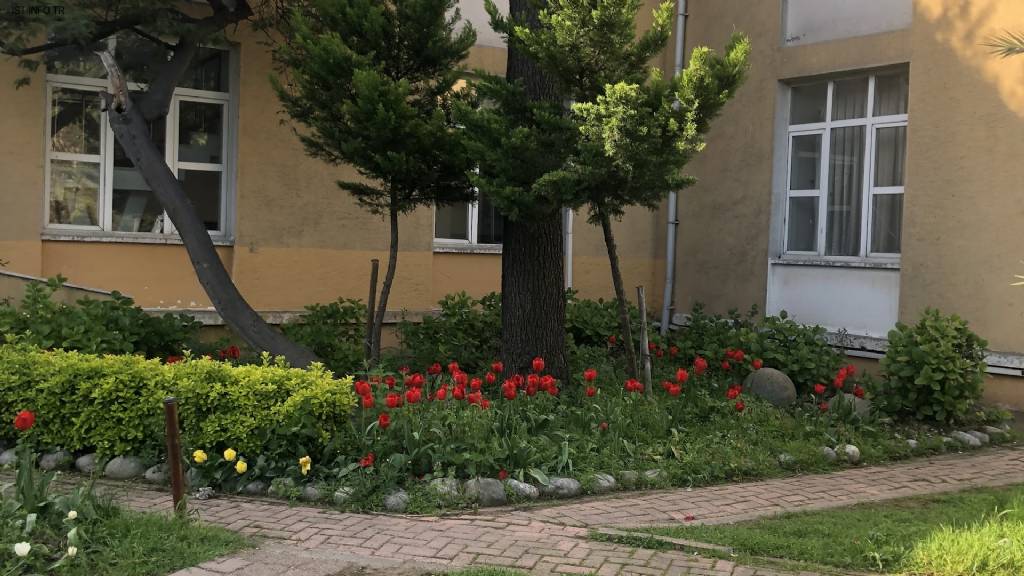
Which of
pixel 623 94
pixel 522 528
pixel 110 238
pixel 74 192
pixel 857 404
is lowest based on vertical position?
pixel 522 528

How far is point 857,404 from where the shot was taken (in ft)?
28.1

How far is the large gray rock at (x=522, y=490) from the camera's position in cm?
577

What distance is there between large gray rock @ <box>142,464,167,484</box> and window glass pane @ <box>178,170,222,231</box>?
4809 millimetres

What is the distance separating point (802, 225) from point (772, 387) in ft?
11.2

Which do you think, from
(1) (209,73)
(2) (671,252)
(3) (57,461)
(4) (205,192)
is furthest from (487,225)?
(3) (57,461)

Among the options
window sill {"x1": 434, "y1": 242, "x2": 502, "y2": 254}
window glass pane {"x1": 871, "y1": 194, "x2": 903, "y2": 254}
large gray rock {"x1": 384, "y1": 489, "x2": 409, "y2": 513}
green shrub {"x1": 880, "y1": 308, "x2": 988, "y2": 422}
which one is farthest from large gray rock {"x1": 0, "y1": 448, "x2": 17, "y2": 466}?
window glass pane {"x1": 871, "y1": 194, "x2": 903, "y2": 254}

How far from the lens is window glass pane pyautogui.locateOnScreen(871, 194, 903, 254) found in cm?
1025

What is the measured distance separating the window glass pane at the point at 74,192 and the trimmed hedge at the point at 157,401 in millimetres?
3551

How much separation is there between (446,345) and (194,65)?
428 cm

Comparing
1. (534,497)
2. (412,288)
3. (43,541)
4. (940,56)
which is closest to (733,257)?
(940,56)

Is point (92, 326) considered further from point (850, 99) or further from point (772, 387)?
point (850, 99)

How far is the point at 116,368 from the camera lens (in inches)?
241

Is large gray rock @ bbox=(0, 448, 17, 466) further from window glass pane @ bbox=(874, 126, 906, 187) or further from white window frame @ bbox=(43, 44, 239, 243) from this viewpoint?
window glass pane @ bbox=(874, 126, 906, 187)

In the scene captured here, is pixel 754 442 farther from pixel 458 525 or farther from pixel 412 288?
pixel 412 288
